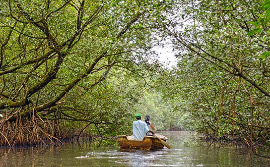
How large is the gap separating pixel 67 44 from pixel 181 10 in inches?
179

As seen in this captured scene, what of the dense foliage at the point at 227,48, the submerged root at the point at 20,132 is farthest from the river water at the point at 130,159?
the submerged root at the point at 20,132

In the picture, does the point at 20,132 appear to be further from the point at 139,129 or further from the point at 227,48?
the point at 227,48

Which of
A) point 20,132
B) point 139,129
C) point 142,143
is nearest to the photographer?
point 142,143

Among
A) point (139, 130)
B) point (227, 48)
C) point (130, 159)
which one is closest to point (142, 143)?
point (139, 130)

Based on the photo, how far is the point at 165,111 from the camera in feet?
184

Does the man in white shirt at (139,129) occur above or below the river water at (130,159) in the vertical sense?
above

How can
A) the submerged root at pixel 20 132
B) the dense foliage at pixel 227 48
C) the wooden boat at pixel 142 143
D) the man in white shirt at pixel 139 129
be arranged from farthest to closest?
the submerged root at pixel 20 132 < the man in white shirt at pixel 139 129 < the wooden boat at pixel 142 143 < the dense foliage at pixel 227 48

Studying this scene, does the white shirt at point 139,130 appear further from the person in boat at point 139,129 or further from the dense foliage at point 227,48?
the dense foliage at point 227,48

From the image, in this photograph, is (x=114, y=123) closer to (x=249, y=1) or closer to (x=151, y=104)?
(x=249, y=1)

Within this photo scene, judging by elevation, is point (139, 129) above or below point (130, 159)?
above

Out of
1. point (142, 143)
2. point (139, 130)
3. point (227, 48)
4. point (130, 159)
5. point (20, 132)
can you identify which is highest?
point (227, 48)

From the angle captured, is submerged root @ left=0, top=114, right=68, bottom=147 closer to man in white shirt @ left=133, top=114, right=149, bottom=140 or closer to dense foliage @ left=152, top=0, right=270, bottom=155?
man in white shirt @ left=133, top=114, right=149, bottom=140

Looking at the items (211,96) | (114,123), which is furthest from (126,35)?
(114,123)

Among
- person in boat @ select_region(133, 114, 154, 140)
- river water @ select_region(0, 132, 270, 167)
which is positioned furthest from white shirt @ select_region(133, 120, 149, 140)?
river water @ select_region(0, 132, 270, 167)
